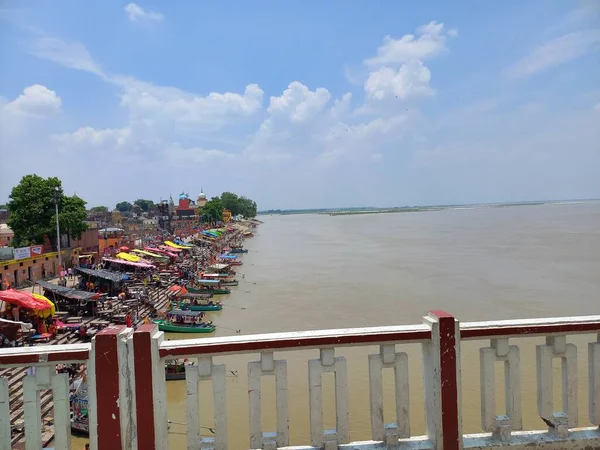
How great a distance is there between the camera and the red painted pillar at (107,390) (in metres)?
2.17

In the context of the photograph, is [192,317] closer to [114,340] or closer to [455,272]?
[114,340]

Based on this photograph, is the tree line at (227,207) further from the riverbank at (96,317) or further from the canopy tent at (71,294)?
the canopy tent at (71,294)

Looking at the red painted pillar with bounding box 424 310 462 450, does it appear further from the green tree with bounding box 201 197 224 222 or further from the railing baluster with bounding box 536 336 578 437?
the green tree with bounding box 201 197 224 222

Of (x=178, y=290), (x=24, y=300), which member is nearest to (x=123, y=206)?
(x=178, y=290)

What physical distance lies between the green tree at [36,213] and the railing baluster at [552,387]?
2939 cm

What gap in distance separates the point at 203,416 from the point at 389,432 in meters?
7.39

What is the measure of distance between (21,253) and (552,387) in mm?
23825

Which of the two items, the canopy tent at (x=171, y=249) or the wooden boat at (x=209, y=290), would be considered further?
Answer: the canopy tent at (x=171, y=249)

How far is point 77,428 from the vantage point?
7363 mm

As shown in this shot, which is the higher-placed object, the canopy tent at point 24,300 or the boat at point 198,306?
the canopy tent at point 24,300

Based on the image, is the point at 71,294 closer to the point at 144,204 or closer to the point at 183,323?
the point at 183,323

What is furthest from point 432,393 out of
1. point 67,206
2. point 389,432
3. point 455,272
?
point 67,206

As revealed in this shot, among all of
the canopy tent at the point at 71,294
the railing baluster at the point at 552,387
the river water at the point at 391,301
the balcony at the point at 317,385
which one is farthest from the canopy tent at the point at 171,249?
the railing baluster at the point at 552,387

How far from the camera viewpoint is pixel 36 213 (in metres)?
27.2
